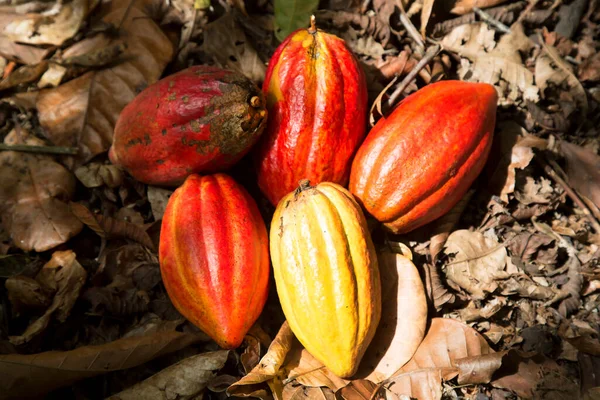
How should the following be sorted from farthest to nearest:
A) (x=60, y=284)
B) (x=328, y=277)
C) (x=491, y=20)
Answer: (x=491, y=20) → (x=60, y=284) → (x=328, y=277)

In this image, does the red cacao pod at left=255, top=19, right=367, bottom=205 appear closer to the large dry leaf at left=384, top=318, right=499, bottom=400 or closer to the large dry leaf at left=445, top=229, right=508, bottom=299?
the large dry leaf at left=445, top=229, right=508, bottom=299

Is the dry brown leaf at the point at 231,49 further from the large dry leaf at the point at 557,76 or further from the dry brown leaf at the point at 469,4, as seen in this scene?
the large dry leaf at the point at 557,76

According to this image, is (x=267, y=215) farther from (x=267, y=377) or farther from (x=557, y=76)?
(x=557, y=76)

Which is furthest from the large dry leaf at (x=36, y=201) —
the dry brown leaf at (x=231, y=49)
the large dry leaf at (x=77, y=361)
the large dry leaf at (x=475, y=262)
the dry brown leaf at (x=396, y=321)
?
the large dry leaf at (x=475, y=262)

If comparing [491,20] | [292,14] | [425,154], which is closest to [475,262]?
[425,154]

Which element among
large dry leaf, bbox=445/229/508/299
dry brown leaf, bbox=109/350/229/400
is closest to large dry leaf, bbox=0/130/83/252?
dry brown leaf, bbox=109/350/229/400

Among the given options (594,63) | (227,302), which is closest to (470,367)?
(227,302)

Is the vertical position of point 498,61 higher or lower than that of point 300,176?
higher

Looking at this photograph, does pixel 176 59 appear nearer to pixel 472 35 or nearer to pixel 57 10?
pixel 57 10
